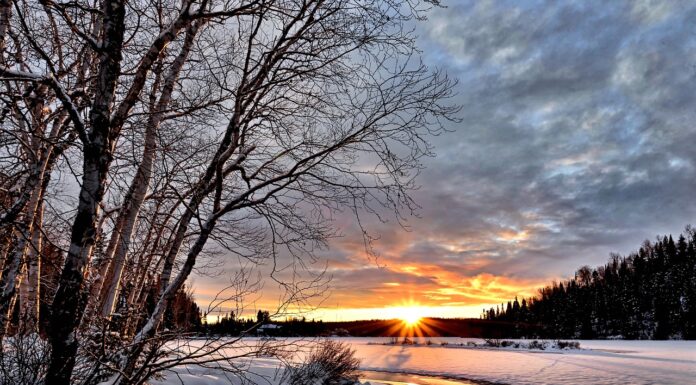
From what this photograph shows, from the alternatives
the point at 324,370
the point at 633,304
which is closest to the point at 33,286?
the point at 324,370

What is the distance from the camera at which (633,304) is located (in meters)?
89.6

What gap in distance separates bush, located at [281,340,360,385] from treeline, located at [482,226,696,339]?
80.8m

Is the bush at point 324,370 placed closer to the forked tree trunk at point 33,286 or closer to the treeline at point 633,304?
the forked tree trunk at point 33,286

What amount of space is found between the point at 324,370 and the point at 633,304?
95.0 meters

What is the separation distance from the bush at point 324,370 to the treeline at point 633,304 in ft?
265

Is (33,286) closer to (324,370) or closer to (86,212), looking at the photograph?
(86,212)

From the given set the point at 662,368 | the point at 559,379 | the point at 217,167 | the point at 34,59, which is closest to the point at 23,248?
the point at 34,59

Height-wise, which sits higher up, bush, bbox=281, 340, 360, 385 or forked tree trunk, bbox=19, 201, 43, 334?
forked tree trunk, bbox=19, 201, 43, 334

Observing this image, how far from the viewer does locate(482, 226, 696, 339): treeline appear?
79750 mm

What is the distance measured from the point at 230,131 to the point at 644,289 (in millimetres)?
104683

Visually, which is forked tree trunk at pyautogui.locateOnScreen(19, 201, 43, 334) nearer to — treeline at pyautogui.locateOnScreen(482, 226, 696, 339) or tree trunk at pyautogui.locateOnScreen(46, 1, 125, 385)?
tree trunk at pyautogui.locateOnScreen(46, 1, 125, 385)

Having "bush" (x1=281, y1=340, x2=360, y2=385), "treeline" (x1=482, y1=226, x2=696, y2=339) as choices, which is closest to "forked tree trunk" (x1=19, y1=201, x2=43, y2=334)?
"bush" (x1=281, y1=340, x2=360, y2=385)

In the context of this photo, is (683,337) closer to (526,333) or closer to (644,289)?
(644,289)

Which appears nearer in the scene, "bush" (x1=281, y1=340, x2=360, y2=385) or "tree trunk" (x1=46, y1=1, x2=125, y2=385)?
"tree trunk" (x1=46, y1=1, x2=125, y2=385)
